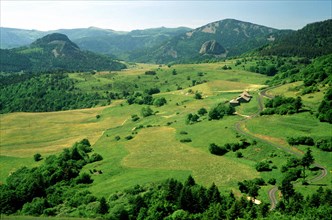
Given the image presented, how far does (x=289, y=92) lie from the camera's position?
18725cm

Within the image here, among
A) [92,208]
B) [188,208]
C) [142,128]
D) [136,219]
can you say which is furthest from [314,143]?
[142,128]

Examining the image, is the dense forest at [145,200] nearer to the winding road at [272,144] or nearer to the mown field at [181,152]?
the winding road at [272,144]

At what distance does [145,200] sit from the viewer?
9156 centimetres

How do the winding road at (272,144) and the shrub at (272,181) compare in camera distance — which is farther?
the shrub at (272,181)

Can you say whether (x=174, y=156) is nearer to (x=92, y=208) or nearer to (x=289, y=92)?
(x=92, y=208)

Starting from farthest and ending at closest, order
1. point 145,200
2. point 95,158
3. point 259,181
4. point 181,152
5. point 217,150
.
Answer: point 95,158 → point 181,152 → point 217,150 → point 259,181 → point 145,200

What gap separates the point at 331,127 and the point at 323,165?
26.7 meters

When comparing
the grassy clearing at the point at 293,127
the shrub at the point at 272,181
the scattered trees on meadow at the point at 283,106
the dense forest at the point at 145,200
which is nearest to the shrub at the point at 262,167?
the dense forest at the point at 145,200

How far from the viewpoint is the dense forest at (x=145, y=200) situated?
3014 inches

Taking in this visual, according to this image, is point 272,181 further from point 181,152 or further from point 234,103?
point 234,103

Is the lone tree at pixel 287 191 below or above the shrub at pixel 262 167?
above

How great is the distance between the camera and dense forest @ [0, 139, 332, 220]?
76.6 metres

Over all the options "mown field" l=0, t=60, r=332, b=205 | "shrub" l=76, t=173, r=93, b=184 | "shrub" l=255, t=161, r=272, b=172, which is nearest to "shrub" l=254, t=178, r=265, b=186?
"mown field" l=0, t=60, r=332, b=205

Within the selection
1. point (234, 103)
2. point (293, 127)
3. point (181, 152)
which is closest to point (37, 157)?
point (181, 152)
